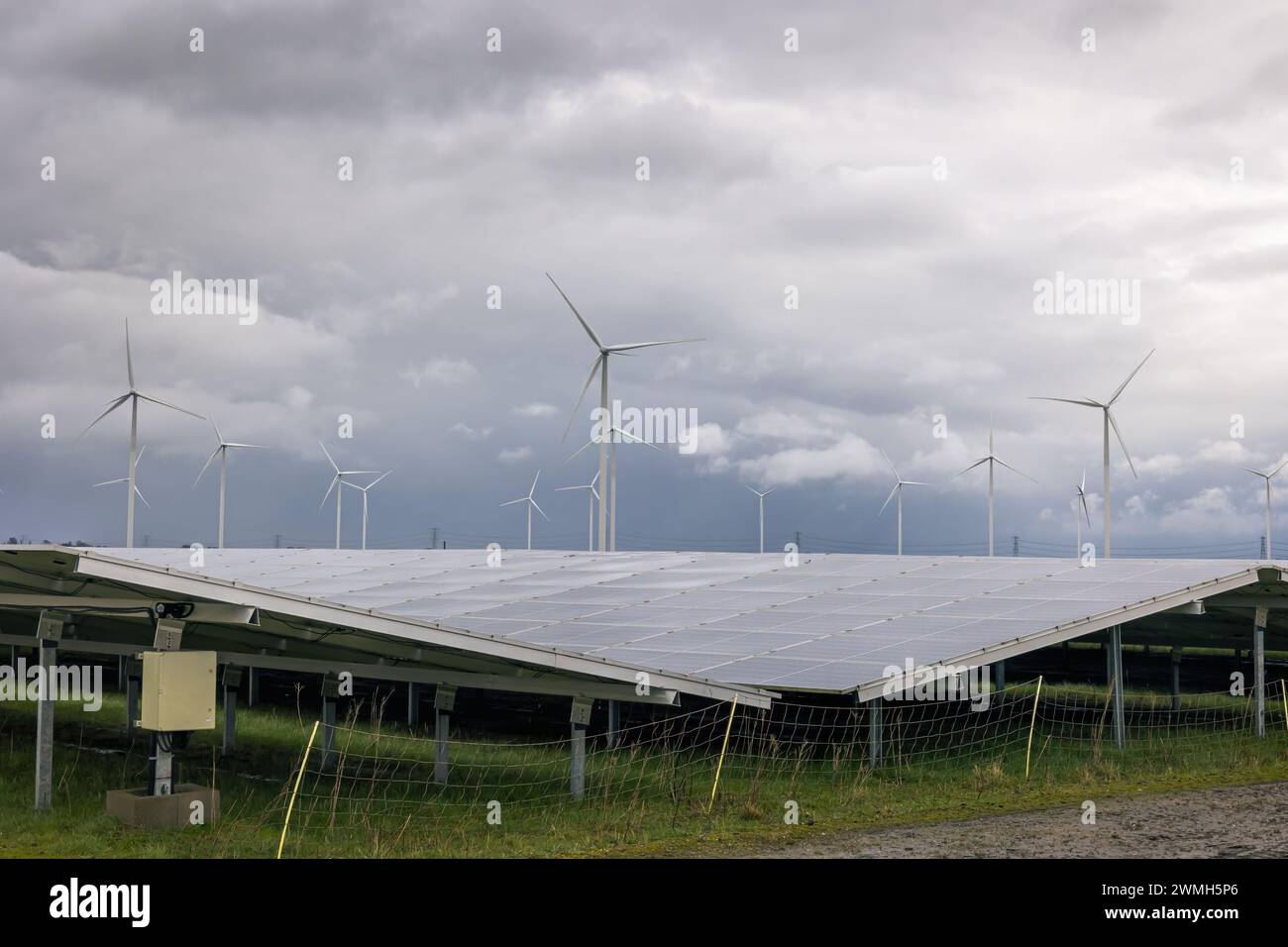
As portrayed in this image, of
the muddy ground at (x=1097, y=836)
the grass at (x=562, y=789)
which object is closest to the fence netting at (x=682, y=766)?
the grass at (x=562, y=789)

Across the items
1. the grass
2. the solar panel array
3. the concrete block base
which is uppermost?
the solar panel array

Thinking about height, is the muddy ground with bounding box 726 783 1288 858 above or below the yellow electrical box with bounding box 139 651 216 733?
below

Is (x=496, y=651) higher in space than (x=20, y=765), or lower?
higher

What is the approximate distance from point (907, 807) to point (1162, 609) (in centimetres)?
1022

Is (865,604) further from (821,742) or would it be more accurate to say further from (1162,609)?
(1162,609)

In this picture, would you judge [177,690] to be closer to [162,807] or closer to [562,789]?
[162,807]

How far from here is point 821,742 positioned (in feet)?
91.8

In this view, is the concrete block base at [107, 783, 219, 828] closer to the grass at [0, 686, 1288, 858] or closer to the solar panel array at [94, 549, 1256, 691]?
the grass at [0, 686, 1288, 858]

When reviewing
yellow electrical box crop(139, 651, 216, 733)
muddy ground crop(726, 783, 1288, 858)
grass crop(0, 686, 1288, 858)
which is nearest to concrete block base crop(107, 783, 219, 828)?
grass crop(0, 686, 1288, 858)

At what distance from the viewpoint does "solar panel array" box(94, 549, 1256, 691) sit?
2656 centimetres

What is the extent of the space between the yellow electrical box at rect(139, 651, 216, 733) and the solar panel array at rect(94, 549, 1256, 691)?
5.77 ft
